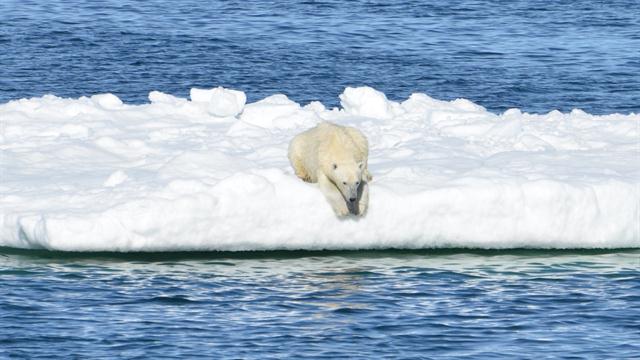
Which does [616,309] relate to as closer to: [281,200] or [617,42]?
[281,200]

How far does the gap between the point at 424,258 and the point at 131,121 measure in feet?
23.9

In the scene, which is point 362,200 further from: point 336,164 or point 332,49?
point 332,49

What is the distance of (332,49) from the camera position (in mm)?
45750

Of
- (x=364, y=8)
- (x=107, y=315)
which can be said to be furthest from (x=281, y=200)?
(x=364, y=8)

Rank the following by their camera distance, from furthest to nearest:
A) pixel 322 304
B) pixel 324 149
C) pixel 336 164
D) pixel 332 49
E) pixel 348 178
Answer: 1. pixel 332 49
2. pixel 324 149
3. pixel 336 164
4. pixel 348 178
5. pixel 322 304

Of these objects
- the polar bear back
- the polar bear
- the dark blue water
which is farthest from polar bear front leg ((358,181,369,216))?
the dark blue water

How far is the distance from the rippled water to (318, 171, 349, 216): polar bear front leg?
64 cm

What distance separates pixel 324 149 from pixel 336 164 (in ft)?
1.35

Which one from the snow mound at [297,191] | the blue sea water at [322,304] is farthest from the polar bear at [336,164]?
the blue sea water at [322,304]

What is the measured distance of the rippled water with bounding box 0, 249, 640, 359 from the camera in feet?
59.7

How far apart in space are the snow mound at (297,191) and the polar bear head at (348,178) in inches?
13.6

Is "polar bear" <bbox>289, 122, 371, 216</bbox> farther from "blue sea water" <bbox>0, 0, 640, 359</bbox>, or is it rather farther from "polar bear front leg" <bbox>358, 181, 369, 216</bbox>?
"blue sea water" <bbox>0, 0, 640, 359</bbox>

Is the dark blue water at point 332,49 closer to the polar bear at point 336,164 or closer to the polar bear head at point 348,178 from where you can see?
the polar bear at point 336,164

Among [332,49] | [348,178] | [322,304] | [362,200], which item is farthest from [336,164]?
[332,49]
